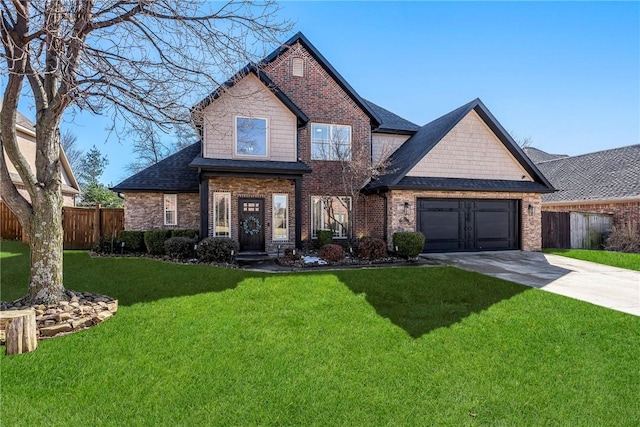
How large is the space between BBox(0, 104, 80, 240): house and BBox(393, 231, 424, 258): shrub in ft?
43.3

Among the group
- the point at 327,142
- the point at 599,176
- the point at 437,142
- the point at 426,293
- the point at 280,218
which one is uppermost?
the point at 327,142

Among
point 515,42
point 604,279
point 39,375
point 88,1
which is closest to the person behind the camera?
point 39,375

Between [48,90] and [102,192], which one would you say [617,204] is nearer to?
[48,90]

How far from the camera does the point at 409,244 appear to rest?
39.0ft

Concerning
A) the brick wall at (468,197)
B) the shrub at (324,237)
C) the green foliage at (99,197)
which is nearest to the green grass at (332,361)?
the brick wall at (468,197)

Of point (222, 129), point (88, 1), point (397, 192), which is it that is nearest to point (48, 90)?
point (88, 1)

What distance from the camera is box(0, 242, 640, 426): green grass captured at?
3.66 metres

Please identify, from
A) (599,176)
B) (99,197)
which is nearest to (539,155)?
(599,176)

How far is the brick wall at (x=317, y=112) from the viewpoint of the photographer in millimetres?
14867

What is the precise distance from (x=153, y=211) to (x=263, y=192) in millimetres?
5164

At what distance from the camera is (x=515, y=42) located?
11.3 metres

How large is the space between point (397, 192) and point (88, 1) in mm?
10602

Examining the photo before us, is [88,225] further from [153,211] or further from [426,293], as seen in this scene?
[426,293]

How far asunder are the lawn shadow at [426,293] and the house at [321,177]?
14.2ft
